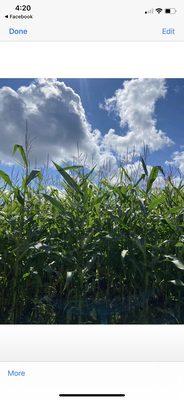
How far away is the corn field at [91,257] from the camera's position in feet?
9.62

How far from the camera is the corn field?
293 cm

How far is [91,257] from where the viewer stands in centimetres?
309
